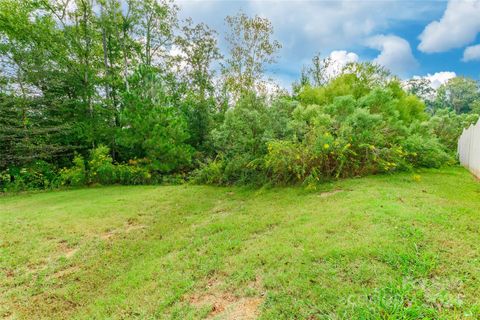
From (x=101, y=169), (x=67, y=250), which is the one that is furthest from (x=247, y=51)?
(x=67, y=250)

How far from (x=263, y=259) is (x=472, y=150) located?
7018 mm

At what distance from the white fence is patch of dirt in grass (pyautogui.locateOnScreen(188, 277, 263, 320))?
6.49m

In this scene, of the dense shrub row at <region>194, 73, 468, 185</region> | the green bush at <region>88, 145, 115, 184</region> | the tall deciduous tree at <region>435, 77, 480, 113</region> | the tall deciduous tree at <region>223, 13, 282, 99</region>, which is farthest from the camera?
the tall deciduous tree at <region>435, 77, 480, 113</region>

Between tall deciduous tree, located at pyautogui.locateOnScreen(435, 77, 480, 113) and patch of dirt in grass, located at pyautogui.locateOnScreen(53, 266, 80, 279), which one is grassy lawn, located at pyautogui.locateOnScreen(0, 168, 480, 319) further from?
tall deciduous tree, located at pyautogui.locateOnScreen(435, 77, 480, 113)

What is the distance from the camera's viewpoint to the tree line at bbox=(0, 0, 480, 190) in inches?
243

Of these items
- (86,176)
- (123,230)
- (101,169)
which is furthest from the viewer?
(86,176)

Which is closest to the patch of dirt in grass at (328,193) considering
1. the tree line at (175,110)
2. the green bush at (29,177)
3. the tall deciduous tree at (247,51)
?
the tree line at (175,110)

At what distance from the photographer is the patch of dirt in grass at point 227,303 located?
1.99 m

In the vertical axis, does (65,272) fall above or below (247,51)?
below

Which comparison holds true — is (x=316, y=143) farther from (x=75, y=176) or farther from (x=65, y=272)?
(x=75, y=176)

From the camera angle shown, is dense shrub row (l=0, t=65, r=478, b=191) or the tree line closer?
dense shrub row (l=0, t=65, r=478, b=191)

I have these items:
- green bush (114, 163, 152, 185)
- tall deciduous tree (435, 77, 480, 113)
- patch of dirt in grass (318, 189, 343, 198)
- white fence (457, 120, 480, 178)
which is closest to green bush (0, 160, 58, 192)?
green bush (114, 163, 152, 185)

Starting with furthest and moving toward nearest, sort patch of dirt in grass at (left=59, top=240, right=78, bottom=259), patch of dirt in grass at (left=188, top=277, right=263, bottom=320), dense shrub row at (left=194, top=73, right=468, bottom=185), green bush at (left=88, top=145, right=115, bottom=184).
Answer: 1. green bush at (left=88, top=145, right=115, bottom=184)
2. dense shrub row at (left=194, top=73, right=468, bottom=185)
3. patch of dirt in grass at (left=59, top=240, right=78, bottom=259)
4. patch of dirt in grass at (left=188, top=277, right=263, bottom=320)

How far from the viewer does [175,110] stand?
10039 millimetres
